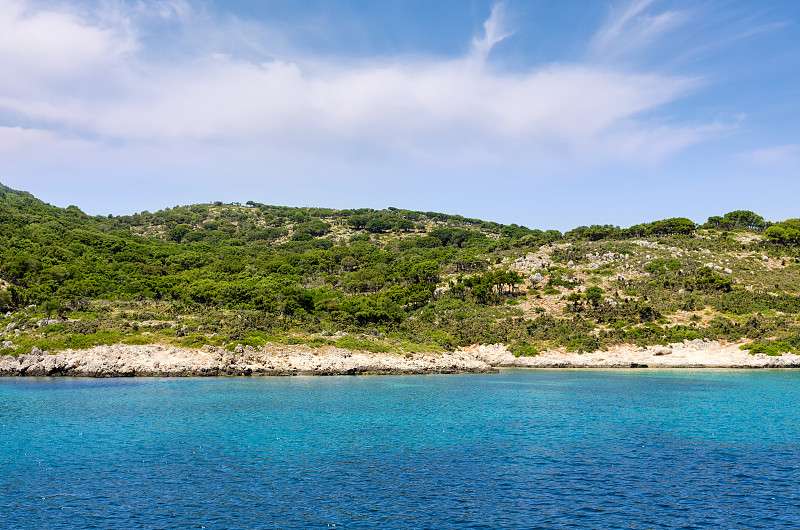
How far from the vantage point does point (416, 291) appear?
90.1m

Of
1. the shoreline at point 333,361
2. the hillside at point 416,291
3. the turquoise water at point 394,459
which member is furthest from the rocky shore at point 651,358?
the turquoise water at point 394,459

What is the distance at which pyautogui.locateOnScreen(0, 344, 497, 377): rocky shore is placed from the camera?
4728 centimetres

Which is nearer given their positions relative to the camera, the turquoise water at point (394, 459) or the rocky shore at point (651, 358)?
the turquoise water at point (394, 459)

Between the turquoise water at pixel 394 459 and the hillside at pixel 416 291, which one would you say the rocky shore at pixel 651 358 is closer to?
the hillside at pixel 416 291

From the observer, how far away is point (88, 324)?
5516 centimetres

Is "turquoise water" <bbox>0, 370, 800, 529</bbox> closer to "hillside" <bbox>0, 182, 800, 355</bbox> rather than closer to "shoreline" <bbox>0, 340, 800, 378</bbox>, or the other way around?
"shoreline" <bbox>0, 340, 800, 378</bbox>

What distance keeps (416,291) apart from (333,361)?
1513 inches

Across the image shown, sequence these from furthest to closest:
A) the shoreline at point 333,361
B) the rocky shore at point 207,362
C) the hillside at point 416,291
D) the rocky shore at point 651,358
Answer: the rocky shore at point 651,358
the hillside at point 416,291
the shoreline at point 333,361
the rocky shore at point 207,362

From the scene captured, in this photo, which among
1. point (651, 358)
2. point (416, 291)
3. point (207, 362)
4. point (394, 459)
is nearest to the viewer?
point (394, 459)

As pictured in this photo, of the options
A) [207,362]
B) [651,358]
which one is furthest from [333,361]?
[651,358]

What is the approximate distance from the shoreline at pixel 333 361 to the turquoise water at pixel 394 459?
8.78 m

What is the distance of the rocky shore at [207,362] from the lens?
47.3 metres

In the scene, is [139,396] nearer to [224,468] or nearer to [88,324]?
[224,468]

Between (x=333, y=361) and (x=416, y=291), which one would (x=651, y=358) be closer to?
(x=416, y=291)
